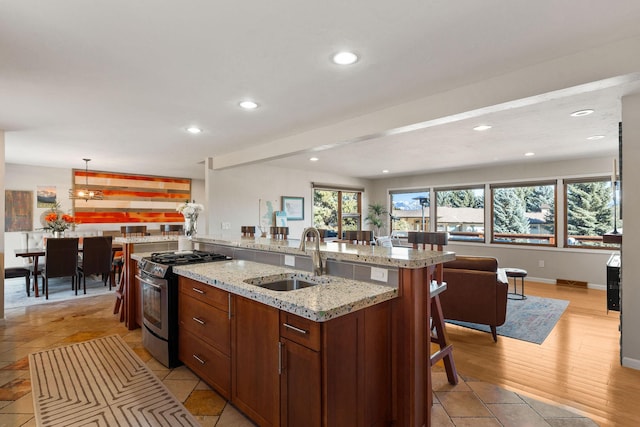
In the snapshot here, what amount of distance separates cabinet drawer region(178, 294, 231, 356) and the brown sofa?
2.56 metres

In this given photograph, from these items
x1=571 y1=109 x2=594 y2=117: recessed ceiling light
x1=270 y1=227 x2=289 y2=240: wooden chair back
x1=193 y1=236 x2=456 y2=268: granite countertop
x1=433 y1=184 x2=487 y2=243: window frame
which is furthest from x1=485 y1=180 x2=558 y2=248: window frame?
x1=193 y1=236 x2=456 y2=268: granite countertop

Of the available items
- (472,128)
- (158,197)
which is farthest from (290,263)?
(158,197)

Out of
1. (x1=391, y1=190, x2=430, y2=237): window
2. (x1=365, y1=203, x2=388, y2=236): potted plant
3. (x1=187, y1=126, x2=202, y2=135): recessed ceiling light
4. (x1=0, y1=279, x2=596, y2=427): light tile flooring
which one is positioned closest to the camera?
(x1=0, y1=279, x2=596, y2=427): light tile flooring

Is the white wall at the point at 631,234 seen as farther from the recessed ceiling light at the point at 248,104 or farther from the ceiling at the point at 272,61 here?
the recessed ceiling light at the point at 248,104

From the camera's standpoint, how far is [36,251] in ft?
17.5

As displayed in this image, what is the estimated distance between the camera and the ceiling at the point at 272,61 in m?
1.68

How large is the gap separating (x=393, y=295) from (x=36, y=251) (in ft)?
20.0

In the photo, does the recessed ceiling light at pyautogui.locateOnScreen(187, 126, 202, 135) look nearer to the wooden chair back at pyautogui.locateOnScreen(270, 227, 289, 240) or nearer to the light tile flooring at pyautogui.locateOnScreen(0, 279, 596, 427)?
the wooden chair back at pyautogui.locateOnScreen(270, 227, 289, 240)

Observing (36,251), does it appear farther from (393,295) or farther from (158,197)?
(393,295)

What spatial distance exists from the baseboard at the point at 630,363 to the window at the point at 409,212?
5.62m

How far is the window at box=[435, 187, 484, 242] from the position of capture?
24.7 ft

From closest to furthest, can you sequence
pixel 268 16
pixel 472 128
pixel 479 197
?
pixel 268 16, pixel 472 128, pixel 479 197

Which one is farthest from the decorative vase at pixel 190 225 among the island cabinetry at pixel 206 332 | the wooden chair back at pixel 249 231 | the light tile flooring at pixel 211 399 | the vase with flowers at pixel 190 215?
the island cabinetry at pixel 206 332

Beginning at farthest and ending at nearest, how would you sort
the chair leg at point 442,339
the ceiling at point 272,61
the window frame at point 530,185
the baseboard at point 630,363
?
the window frame at point 530,185 → the baseboard at point 630,363 → the chair leg at point 442,339 → the ceiling at point 272,61
